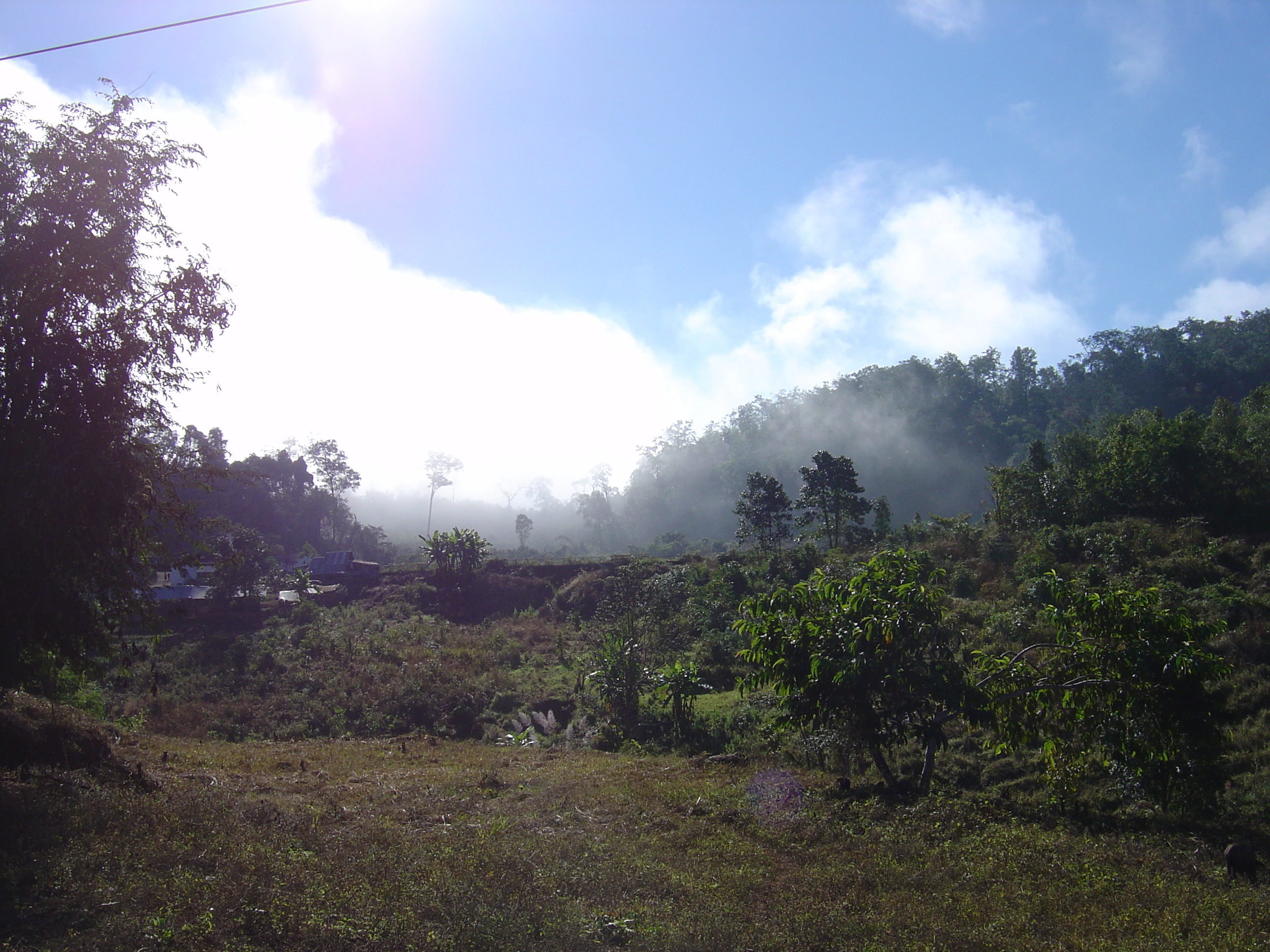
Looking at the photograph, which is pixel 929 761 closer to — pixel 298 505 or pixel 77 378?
pixel 77 378

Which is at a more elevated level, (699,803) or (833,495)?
(833,495)

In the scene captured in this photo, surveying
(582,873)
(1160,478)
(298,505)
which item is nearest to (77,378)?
(582,873)

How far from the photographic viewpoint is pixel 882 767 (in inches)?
348

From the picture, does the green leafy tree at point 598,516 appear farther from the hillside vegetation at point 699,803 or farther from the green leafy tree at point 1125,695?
the green leafy tree at point 1125,695

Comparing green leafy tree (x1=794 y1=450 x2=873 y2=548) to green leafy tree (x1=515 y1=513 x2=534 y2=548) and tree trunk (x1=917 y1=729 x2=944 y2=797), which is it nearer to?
tree trunk (x1=917 y1=729 x2=944 y2=797)

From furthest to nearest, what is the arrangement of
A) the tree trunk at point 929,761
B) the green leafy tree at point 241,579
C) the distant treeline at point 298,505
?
1. the distant treeline at point 298,505
2. the green leafy tree at point 241,579
3. the tree trunk at point 929,761

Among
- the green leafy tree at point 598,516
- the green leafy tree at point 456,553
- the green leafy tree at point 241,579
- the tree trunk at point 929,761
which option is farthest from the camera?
the green leafy tree at point 598,516

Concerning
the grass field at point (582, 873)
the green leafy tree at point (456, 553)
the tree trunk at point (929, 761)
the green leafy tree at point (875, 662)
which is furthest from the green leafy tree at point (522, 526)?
the tree trunk at point (929, 761)

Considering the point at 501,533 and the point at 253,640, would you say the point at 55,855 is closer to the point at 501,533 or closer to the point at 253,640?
the point at 253,640

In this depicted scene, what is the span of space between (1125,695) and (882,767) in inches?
111

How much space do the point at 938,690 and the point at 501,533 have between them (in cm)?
8751

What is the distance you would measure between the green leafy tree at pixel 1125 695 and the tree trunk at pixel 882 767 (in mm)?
1413

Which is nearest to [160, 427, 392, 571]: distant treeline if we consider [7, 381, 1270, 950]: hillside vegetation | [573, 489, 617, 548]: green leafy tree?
[573, 489, 617, 548]: green leafy tree

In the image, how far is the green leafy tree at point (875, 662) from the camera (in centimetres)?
831
